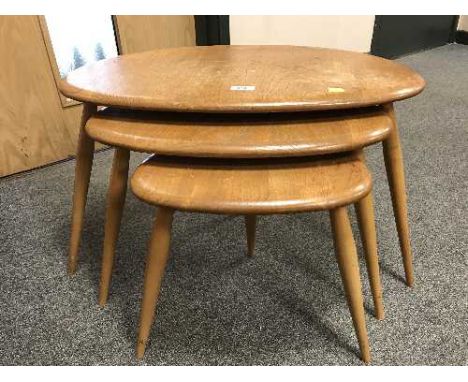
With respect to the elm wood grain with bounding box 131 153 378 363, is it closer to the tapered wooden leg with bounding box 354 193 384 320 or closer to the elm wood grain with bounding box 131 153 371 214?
the elm wood grain with bounding box 131 153 371 214

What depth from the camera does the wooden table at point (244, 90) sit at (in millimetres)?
675

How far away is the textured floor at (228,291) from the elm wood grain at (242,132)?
483mm

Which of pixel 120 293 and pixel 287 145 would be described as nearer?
pixel 287 145

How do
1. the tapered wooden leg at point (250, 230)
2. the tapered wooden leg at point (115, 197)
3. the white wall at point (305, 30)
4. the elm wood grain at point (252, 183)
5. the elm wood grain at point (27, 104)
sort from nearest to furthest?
the elm wood grain at point (252, 183) < the tapered wooden leg at point (115, 197) < the tapered wooden leg at point (250, 230) < the elm wood grain at point (27, 104) < the white wall at point (305, 30)

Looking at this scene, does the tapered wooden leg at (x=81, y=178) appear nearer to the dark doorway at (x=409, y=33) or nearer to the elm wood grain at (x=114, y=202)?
the elm wood grain at (x=114, y=202)

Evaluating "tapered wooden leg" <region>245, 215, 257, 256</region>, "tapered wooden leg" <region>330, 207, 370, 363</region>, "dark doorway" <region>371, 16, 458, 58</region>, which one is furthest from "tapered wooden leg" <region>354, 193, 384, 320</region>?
"dark doorway" <region>371, 16, 458, 58</region>

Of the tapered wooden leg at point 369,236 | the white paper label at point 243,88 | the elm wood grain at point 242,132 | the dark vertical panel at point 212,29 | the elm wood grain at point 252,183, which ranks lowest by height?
the tapered wooden leg at point 369,236

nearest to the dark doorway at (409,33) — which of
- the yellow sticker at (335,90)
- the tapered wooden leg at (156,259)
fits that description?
the yellow sticker at (335,90)

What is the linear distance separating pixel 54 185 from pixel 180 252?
29.7 inches

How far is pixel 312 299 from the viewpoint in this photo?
1.03 metres

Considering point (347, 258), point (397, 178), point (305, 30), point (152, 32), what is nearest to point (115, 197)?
point (347, 258)

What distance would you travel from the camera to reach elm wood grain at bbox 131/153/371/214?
23.8 inches
